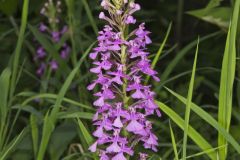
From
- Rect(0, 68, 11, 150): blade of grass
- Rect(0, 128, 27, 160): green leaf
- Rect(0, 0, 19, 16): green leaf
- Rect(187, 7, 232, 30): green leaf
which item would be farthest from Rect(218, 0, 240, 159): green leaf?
Rect(0, 0, 19, 16): green leaf

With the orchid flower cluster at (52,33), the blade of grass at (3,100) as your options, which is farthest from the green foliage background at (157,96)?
the orchid flower cluster at (52,33)

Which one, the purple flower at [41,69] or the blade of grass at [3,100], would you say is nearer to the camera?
the blade of grass at [3,100]

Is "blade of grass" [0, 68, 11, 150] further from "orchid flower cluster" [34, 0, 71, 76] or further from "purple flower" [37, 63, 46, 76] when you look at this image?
"purple flower" [37, 63, 46, 76]

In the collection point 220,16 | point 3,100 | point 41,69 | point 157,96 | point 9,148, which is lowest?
point 157,96

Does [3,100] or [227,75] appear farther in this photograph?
[3,100]

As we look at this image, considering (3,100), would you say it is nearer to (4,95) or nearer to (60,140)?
(4,95)

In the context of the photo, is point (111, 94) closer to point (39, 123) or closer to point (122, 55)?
point (122, 55)

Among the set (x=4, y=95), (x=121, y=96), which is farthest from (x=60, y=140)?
(x=121, y=96)

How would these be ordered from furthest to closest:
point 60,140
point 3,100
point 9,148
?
point 60,140 < point 3,100 < point 9,148

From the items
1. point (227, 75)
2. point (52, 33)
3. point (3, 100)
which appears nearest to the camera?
point (227, 75)

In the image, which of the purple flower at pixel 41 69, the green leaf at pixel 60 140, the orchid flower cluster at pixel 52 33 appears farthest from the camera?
the purple flower at pixel 41 69

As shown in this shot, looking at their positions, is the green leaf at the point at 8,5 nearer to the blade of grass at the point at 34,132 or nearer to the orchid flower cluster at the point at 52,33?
the orchid flower cluster at the point at 52,33

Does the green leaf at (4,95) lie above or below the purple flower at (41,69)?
above

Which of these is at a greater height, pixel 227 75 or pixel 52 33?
pixel 227 75
